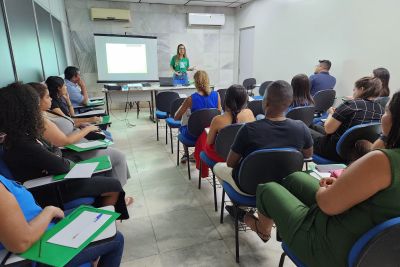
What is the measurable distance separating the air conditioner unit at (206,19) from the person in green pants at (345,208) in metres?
6.93

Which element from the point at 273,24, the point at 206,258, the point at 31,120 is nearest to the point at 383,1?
the point at 273,24

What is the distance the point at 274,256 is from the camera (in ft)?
5.87

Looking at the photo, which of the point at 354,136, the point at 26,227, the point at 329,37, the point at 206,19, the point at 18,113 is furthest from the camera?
the point at 206,19

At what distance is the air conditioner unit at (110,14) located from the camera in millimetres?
6395

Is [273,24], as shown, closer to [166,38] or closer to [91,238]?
[166,38]

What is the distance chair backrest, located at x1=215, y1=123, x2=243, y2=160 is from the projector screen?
17.6ft

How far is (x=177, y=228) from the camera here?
2109 millimetres

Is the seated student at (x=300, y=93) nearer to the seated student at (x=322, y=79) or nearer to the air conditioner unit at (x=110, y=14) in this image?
the seated student at (x=322, y=79)

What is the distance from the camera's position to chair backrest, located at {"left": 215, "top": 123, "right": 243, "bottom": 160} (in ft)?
6.39

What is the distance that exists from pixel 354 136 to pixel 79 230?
1.92 metres

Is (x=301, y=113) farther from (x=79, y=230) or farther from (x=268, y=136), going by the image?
(x=79, y=230)

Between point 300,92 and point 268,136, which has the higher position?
point 300,92

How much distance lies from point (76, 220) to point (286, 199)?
94 centimetres

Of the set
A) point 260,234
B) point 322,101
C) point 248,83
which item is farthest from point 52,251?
point 248,83
